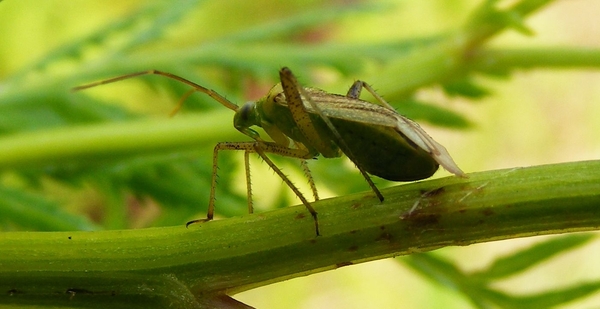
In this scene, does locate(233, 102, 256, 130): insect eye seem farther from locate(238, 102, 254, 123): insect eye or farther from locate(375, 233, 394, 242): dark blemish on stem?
locate(375, 233, 394, 242): dark blemish on stem

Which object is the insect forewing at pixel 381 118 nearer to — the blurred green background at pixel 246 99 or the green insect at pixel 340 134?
the green insect at pixel 340 134

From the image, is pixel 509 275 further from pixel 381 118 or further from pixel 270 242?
pixel 270 242

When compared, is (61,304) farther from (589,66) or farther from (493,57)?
(589,66)

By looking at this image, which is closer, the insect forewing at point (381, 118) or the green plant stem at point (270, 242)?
the green plant stem at point (270, 242)

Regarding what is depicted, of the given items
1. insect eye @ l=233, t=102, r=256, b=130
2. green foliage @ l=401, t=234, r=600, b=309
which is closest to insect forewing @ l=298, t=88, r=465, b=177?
insect eye @ l=233, t=102, r=256, b=130

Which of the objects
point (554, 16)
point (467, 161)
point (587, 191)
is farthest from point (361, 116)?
point (554, 16)

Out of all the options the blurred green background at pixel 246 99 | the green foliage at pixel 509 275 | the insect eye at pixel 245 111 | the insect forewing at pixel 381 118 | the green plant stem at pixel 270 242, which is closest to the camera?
the green plant stem at pixel 270 242

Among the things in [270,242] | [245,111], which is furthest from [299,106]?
[270,242]

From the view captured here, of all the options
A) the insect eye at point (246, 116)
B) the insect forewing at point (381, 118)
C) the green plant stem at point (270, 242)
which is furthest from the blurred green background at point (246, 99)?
the green plant stem at point (270, 242)
